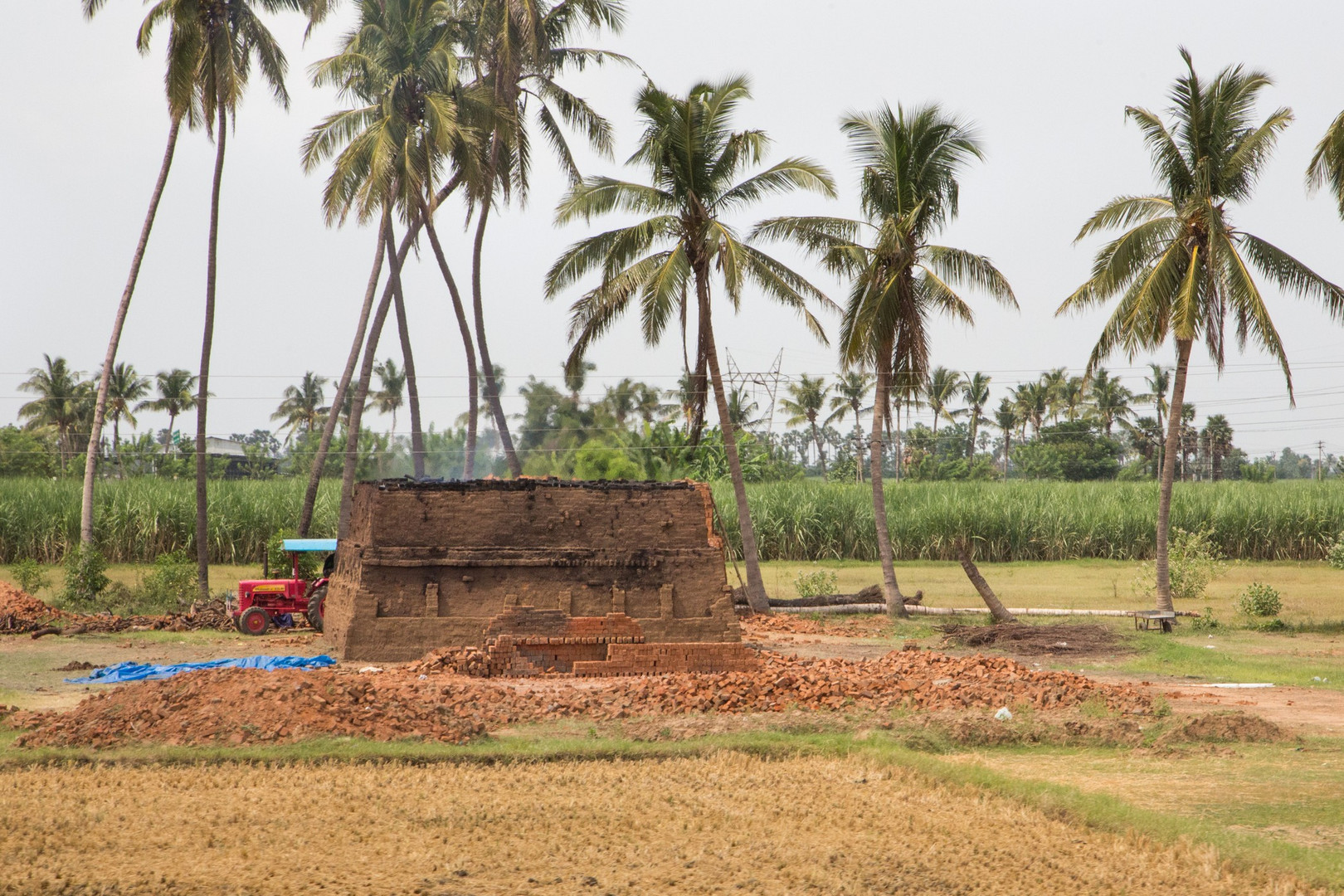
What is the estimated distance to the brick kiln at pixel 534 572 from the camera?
13758mm

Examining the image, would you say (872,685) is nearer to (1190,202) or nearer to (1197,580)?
(1190,202)

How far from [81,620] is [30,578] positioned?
444 centimetres

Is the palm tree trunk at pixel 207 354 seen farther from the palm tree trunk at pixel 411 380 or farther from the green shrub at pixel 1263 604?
the green shrub at pixel 1263 604

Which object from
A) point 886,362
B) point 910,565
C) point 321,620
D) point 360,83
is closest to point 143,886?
point 321,620

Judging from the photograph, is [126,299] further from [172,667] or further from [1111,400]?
[1111,400]

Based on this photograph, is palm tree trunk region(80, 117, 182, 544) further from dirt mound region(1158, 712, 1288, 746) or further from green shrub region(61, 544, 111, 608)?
dirt mound region(1158, 712, 1288, 746)

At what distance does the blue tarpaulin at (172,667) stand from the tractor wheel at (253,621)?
302 centimetres

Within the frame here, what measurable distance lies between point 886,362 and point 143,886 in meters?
16.5

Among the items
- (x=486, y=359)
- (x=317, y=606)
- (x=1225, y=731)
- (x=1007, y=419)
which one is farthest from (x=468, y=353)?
(x=1007, y=419)

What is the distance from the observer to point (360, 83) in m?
23.8

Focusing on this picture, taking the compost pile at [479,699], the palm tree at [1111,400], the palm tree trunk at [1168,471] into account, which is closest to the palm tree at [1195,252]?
the palm tree trunk at [1168,471]

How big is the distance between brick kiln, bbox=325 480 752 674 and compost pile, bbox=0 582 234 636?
4.43 meters

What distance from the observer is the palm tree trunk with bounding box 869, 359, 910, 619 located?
791 inches

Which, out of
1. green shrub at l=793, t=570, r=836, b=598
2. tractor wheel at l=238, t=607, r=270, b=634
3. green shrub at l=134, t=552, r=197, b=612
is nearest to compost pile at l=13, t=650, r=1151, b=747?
tractor wheel at l=238, t=607, r=270, b=634
